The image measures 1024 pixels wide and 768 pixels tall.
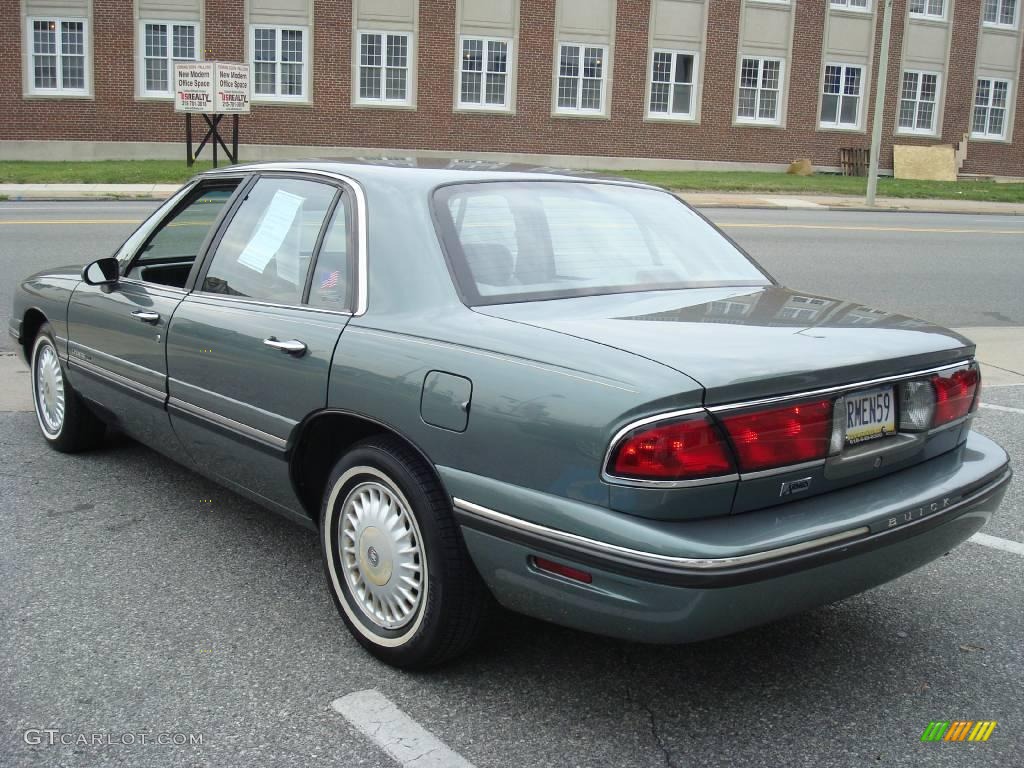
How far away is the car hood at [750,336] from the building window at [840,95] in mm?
34344

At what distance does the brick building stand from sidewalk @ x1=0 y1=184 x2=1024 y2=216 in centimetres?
888

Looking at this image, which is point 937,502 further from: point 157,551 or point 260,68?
point 260,68

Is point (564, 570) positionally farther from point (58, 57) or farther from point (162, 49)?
point (58, 57)

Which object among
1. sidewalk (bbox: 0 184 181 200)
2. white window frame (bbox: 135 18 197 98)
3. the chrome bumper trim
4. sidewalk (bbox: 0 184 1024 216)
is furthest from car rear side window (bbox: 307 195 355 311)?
→ white window frame (bbox: 135 18 197 98)

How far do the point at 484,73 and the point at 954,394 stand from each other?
30034mm

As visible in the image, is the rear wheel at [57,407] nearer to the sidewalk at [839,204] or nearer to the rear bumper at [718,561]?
the rear bumper at [718,561]

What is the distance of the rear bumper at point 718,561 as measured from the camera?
2.64 meters

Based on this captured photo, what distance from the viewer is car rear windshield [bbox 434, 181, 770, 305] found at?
3486 millimetres

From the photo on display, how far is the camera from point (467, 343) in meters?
3.10

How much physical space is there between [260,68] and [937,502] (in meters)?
30.4

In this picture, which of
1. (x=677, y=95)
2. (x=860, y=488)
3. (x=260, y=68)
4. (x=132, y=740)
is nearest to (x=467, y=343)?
(x=860, y=488)

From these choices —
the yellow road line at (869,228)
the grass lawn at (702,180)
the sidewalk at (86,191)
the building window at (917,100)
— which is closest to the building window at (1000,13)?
the building window at (917,100)

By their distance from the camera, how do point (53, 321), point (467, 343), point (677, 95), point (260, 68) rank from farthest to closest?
point (677, 95) → point (260, 68) → point (53, 321) → point (467, 343)

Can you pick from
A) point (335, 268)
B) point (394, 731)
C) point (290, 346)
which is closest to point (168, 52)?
point (335, 268)
